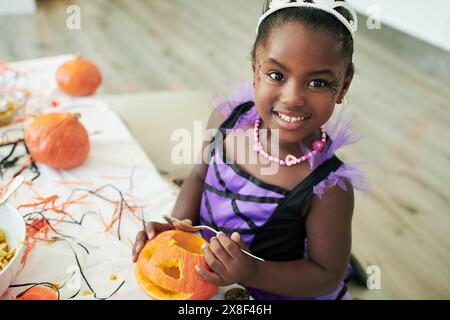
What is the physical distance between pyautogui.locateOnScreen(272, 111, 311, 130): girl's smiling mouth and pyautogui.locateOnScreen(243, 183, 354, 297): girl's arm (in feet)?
0.48

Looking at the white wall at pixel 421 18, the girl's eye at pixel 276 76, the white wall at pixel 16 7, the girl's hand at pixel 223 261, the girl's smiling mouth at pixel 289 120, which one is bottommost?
the white wall at pixel 16 7

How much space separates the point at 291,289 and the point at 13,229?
21.1 inches

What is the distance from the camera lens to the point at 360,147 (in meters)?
2.44

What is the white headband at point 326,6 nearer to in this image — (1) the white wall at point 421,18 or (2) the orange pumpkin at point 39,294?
(2) the orange pumpkin at point 39,294

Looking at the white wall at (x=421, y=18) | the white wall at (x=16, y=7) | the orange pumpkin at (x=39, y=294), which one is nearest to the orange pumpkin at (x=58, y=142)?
the orange pumpkin at (x=39, y=294)

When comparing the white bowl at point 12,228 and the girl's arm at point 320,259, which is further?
the girl's arm at point 320,259

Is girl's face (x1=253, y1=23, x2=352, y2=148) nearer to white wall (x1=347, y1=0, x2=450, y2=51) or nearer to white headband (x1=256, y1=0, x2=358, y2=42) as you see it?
white headband (x1=256, y1=0, x2=358, y2=42)

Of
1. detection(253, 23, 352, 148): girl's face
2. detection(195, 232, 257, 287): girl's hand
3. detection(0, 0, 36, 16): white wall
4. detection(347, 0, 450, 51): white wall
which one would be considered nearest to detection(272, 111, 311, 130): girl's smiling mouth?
detection(253, 23, 352, 148): girl's face

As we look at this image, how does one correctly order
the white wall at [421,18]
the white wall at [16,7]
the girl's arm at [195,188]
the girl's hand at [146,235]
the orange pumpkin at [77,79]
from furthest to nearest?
the white wall at [16,7] → the white wall at [421,18] → the orange pumpkin at [77,79] → the girl's arm at [195,188] → the girl's hand at [146,235]

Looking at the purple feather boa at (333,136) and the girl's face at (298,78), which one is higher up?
the girl's face at (298,78)

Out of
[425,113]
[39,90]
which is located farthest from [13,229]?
[425,113]

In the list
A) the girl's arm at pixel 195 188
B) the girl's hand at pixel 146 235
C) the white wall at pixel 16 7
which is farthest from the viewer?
the white wall at pixel 16 7

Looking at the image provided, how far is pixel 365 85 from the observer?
3.02m

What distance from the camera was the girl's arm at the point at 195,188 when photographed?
1.09 metres
